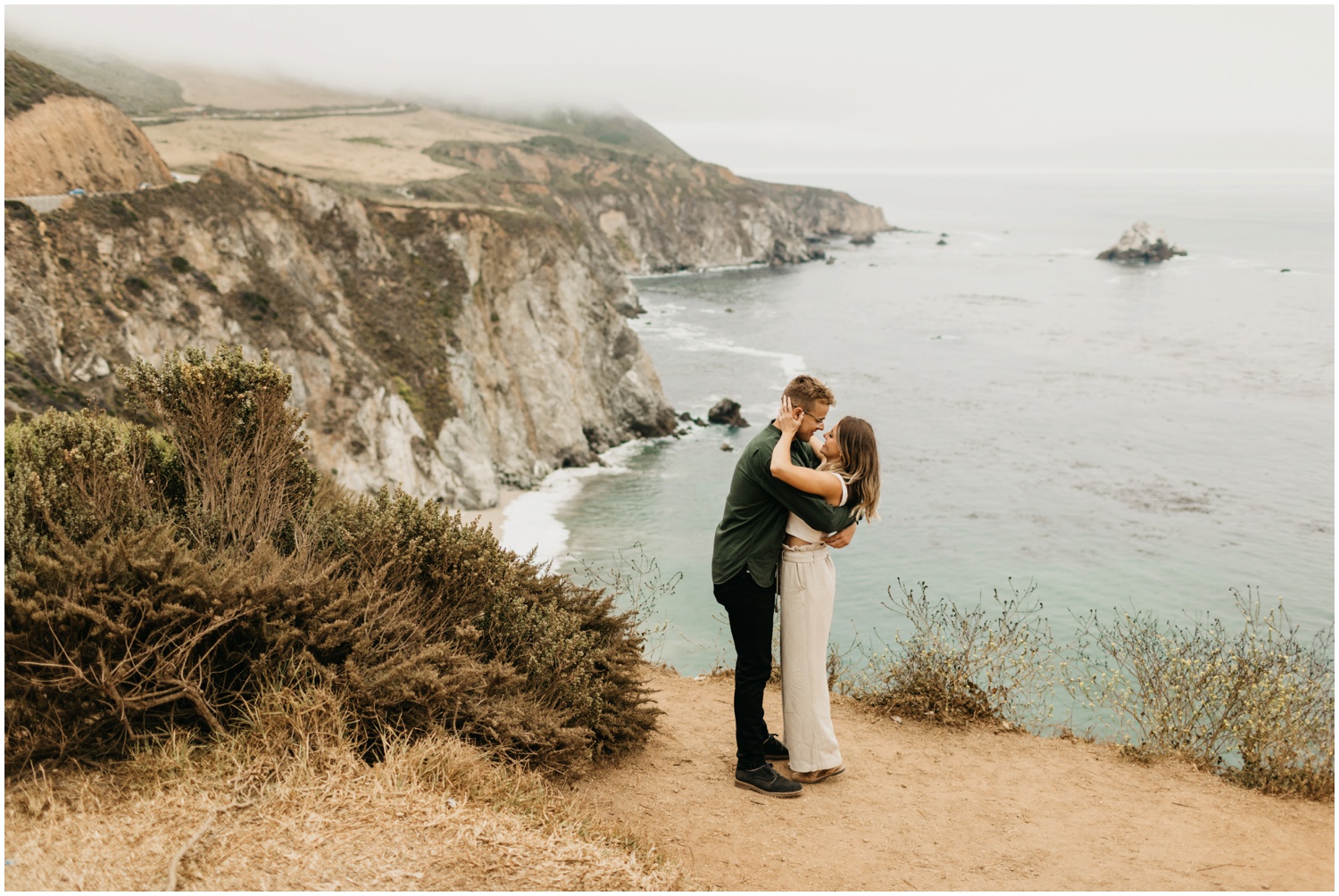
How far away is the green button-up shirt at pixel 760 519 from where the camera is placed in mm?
5078

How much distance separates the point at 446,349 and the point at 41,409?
16.6 meters

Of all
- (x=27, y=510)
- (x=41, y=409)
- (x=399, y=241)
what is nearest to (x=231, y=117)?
(x=399, y=241)

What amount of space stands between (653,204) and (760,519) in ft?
393

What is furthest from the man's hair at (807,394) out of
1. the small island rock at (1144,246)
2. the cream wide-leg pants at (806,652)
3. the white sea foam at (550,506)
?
the small island rock at (1144,246)

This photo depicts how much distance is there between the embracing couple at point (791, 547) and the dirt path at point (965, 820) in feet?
1.47

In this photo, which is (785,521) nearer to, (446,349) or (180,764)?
(180,764)

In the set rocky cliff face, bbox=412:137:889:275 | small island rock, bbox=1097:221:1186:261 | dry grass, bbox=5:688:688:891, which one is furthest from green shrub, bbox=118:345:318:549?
small island rock, bbox=1097:221:1186:261

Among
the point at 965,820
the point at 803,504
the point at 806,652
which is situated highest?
the point at 803,504

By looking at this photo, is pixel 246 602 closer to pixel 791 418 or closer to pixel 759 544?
pixel 759 544

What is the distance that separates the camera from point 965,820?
213 inches

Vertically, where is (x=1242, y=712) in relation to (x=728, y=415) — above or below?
above

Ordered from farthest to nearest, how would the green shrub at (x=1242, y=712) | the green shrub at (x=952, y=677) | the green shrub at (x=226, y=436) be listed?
1. the green shrub at (x=952, y=677)
2. the green shrub at (x=1242, y=712)
3. the green shrub at (x=226, y=436)

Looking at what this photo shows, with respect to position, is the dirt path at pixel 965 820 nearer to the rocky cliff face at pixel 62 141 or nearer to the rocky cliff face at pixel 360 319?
the rocky cliff face at pixel 360 319

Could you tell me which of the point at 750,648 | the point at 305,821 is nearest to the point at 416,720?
the point at 305,821
